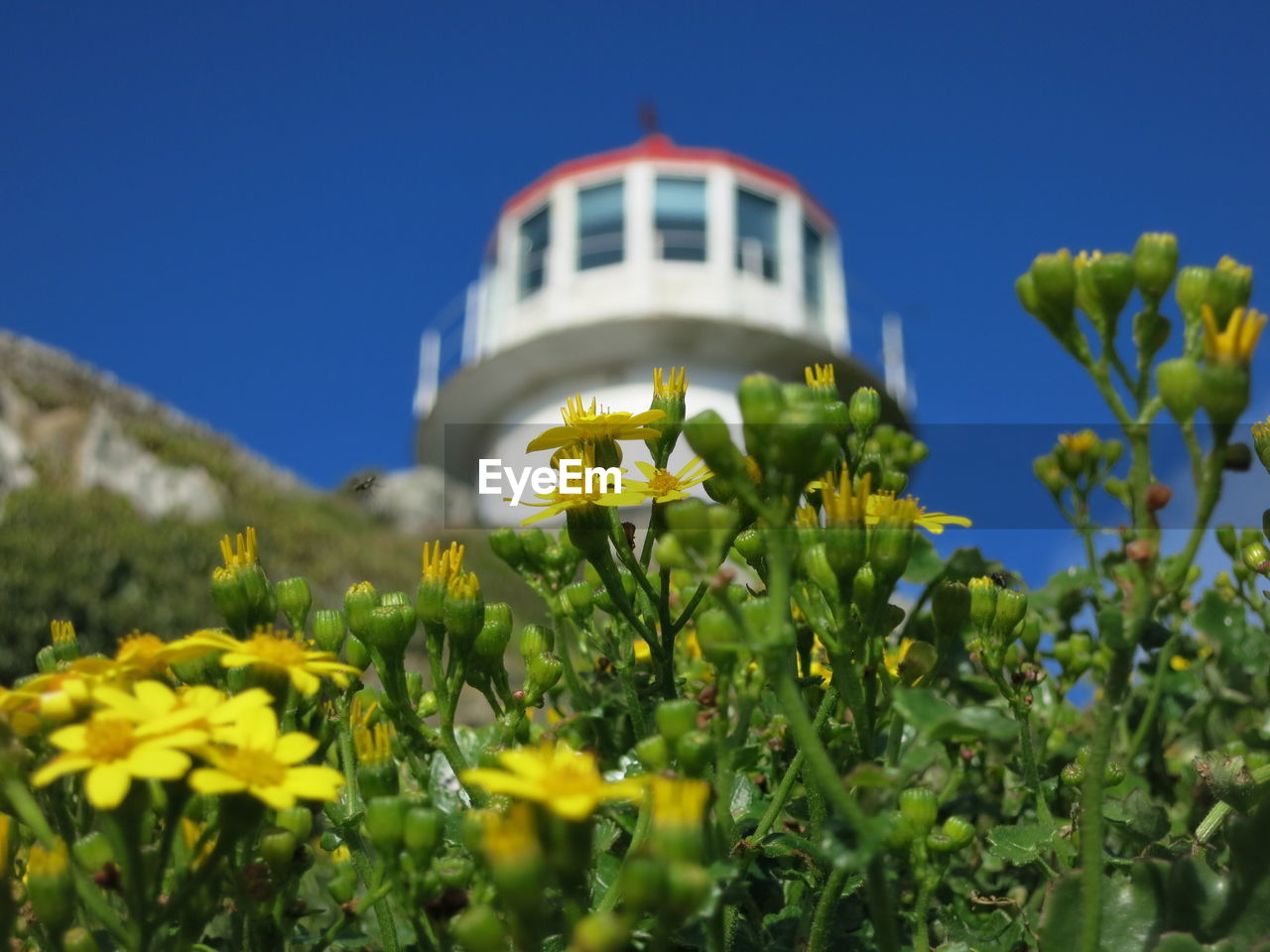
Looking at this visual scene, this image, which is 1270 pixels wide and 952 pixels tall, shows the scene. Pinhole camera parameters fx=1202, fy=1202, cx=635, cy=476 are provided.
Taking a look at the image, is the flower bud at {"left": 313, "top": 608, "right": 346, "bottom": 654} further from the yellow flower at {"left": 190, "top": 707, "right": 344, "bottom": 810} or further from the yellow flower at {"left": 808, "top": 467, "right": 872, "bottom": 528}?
the yellow flower at {"left": 808, "top": 467, "right": 872, "bottom": 528}

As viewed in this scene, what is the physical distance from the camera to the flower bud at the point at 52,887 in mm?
842

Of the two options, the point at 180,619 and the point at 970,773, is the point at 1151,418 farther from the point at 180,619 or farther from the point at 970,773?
the point at 180,619

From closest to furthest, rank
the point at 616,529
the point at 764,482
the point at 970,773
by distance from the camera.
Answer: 1. the point at 764,482
2. the point at 616,529
3. the point at 970,773

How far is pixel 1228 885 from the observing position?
3.18ft

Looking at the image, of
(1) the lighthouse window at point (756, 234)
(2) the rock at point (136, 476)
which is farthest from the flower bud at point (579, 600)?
(1) the lighthouse window at point (756, 234)

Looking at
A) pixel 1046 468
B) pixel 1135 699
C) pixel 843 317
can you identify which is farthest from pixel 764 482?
pixel 843 317

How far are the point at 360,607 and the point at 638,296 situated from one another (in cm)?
1742

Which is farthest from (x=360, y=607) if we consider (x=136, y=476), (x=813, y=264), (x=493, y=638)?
(x=813, y=264)

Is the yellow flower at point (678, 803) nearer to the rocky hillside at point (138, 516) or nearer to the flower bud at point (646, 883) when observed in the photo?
the flower bud at point (646, 883)

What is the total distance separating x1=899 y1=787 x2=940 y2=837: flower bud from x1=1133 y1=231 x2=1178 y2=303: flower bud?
46 cm

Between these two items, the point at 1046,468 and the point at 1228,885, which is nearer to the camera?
the point at 1228,885

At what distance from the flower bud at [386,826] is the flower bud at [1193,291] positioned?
732mm

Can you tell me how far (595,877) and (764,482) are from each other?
1.45ft

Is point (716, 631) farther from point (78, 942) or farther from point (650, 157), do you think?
point (650, 157)
